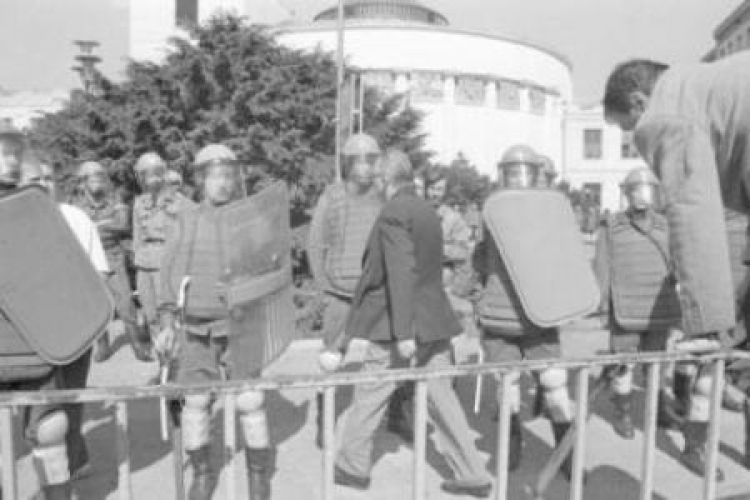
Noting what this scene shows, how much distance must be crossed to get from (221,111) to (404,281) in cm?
909

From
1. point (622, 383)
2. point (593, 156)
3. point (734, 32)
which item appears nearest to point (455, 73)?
point (593, 156)

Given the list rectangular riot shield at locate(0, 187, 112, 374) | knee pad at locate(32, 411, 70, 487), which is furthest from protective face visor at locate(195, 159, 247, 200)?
knee pad at locate(32, 411, 70, 487)

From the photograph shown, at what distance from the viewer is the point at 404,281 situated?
12.1ft

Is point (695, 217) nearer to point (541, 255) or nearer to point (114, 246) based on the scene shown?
point (541, 255)

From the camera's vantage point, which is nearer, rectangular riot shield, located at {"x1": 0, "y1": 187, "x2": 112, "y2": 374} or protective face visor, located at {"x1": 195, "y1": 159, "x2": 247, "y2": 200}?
rectangular riot shield, located at {"x1": 0, "y1": 187, "x2": 112, "y2": 374}

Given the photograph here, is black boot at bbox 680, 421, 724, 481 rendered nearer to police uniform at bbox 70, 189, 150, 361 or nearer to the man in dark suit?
the man in dark suit

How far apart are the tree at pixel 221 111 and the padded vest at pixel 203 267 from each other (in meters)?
7.66

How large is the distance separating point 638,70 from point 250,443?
7.74 feet

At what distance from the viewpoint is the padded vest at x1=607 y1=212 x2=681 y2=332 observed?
4562mm

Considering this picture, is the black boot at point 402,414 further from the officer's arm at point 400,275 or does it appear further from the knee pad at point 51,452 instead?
the knee pad at point 51,452

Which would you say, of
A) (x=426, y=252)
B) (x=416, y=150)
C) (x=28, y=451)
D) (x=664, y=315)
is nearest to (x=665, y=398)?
(x=664, y=315)

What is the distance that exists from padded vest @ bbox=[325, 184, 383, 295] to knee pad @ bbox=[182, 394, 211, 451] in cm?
140

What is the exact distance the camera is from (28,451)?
14.2 ft

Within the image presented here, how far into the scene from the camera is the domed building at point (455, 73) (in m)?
Result: 58.1
